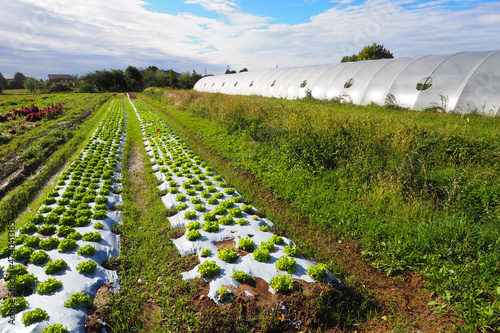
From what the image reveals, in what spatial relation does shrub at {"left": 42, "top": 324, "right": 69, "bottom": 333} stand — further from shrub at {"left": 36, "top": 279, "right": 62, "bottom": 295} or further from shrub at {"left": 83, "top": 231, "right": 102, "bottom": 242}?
shrub at {"left": 83, "top": 231, "right": 102, "bottom": 242}

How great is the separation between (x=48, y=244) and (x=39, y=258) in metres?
0.43

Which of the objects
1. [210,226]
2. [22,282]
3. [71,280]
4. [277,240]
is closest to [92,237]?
[71,280]

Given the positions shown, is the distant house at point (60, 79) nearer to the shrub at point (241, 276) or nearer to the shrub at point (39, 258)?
the shrub at point (39, 258)

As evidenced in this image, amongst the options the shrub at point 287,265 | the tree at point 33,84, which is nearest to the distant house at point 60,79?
the tree at point 33,84

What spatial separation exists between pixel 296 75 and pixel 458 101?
14.3m

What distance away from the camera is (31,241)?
13.5 feet

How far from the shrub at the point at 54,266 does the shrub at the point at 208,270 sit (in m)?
2.11

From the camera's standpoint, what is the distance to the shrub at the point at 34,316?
2.73 metres

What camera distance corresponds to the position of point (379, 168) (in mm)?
5945

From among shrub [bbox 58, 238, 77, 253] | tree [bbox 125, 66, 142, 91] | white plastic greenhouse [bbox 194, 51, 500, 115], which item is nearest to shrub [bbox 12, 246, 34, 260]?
shrub [bbox 58, 238, 77, 253]

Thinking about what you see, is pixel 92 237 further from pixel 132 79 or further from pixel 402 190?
pixel 132 79

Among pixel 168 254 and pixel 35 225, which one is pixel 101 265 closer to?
pixel 168 254

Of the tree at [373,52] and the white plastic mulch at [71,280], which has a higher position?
the tree at [373,52]

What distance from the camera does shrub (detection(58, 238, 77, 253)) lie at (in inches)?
160
